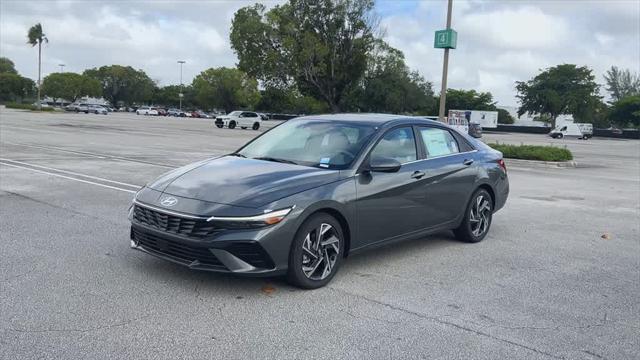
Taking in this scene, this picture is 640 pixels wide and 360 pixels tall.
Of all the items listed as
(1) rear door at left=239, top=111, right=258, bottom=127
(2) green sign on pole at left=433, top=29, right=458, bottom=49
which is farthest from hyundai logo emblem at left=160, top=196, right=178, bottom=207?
(1) rear door at left=239, top=111, right=258, bottom=127

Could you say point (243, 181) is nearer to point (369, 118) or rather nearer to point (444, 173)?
point (369, 118)

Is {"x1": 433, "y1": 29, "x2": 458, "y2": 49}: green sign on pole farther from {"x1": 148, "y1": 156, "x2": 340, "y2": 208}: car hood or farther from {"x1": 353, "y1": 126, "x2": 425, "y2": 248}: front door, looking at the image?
{"x1": 148, "y1": 156, "x2": 340, "y2": 208}: car hood

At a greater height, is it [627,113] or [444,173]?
[627,113]

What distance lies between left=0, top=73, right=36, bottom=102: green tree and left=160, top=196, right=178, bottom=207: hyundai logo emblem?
422ft

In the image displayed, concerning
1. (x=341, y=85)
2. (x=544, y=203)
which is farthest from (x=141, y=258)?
(x=341, y=85)

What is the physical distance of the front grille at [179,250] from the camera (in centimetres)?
462

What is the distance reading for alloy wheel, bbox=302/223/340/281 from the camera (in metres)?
4.96

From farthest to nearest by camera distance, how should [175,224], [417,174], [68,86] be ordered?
1. [68,86]
2. [417,174]
3. [175,224]

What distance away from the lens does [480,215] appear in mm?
7180

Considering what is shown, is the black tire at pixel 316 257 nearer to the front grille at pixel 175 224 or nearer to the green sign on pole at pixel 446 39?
the front grille at pixel 175 224

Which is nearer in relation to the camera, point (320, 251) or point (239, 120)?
point (320, 251)

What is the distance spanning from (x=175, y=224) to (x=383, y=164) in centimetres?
195

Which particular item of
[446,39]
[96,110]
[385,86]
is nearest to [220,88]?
[96,110]

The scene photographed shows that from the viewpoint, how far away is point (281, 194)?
4770 millimetres
